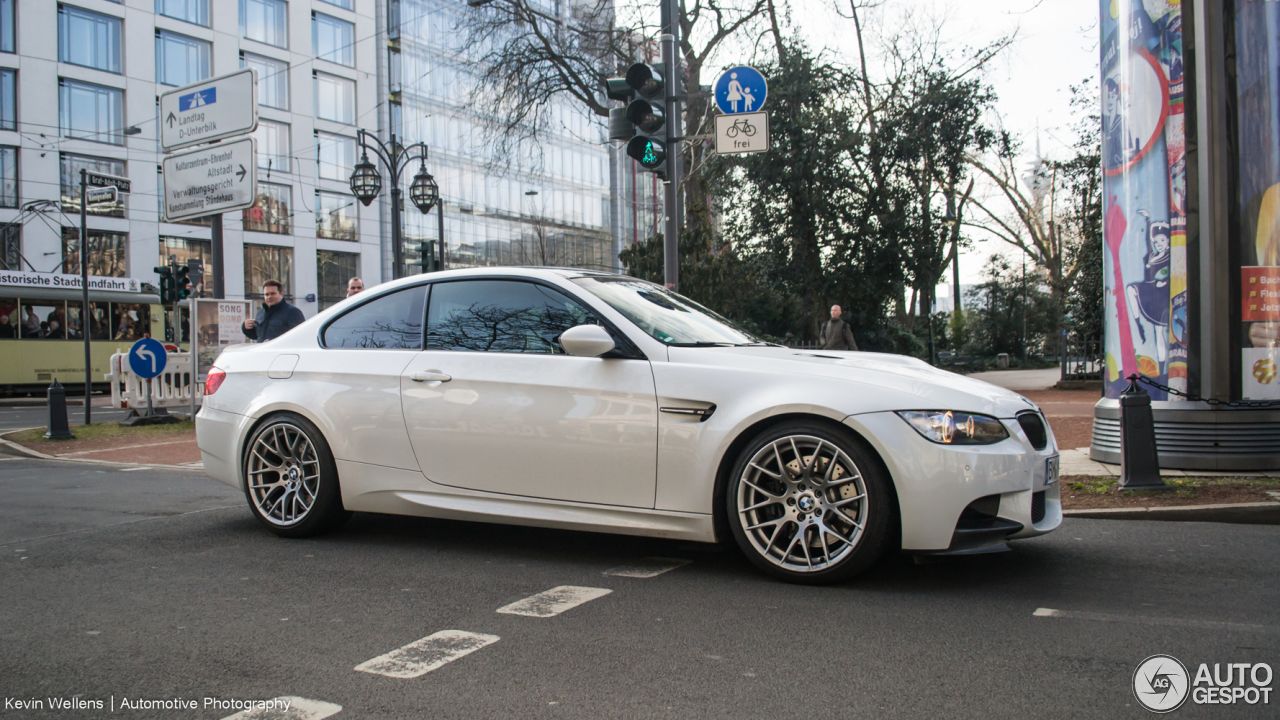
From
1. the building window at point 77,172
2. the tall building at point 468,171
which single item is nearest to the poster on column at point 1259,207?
the building window at point 77,172

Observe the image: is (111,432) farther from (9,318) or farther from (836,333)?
(9,318)

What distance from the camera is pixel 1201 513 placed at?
5.89 m

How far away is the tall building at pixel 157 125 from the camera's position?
1398 inches

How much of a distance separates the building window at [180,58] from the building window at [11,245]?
8714mm

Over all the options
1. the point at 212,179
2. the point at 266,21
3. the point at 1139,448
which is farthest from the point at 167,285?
the point at 266,21

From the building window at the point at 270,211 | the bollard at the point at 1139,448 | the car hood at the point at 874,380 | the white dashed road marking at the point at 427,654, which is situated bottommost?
the white dashed road marking at the point at 427,654

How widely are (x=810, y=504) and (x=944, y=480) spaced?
57cm

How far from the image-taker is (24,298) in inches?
1027

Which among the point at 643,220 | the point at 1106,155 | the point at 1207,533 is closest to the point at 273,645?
the point at 1207,533

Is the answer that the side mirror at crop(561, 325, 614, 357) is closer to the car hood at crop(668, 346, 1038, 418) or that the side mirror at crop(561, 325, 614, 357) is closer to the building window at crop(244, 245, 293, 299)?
the car hood at crop(668, 346, 1038, 418)

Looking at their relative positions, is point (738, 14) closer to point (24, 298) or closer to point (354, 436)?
point (24, 298)

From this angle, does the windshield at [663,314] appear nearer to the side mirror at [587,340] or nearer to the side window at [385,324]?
the side mirror at [587,340]

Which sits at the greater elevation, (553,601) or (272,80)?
(272,80)

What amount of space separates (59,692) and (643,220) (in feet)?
217
